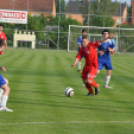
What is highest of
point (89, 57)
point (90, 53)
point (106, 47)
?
point (106, 47)

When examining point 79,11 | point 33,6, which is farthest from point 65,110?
point 33,6

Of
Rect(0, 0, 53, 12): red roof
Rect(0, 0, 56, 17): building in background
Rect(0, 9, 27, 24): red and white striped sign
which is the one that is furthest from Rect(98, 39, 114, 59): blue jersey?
Rect(0, 0, 53, 12): red roof

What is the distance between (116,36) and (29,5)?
1264 centimetres

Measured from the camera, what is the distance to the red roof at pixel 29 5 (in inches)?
1667

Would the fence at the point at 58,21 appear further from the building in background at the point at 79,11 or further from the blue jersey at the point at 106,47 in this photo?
the blue jersey at the point at 106,47

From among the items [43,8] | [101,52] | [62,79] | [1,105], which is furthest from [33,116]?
[43,8]

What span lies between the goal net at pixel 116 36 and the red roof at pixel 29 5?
4.81 metres

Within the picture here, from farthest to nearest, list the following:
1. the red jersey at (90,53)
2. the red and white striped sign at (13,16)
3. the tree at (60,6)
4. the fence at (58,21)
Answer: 1. the tree at (60,6)
2. the red and white striped sign at (13,16)
3. the fence at (58,21)
4. the red jersey at (90,53)

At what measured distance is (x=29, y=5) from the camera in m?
42.8

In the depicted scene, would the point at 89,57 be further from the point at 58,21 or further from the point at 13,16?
the point at 13,16

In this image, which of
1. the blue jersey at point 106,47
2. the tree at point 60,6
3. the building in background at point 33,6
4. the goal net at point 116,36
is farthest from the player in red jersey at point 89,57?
the tree at point 60,6

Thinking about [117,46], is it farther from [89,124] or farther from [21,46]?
[89,124]

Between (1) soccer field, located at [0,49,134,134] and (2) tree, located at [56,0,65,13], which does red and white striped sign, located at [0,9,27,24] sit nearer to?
(2) tree, located at [56,0,65,13]

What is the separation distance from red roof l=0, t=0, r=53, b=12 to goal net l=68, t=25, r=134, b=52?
481 cm
